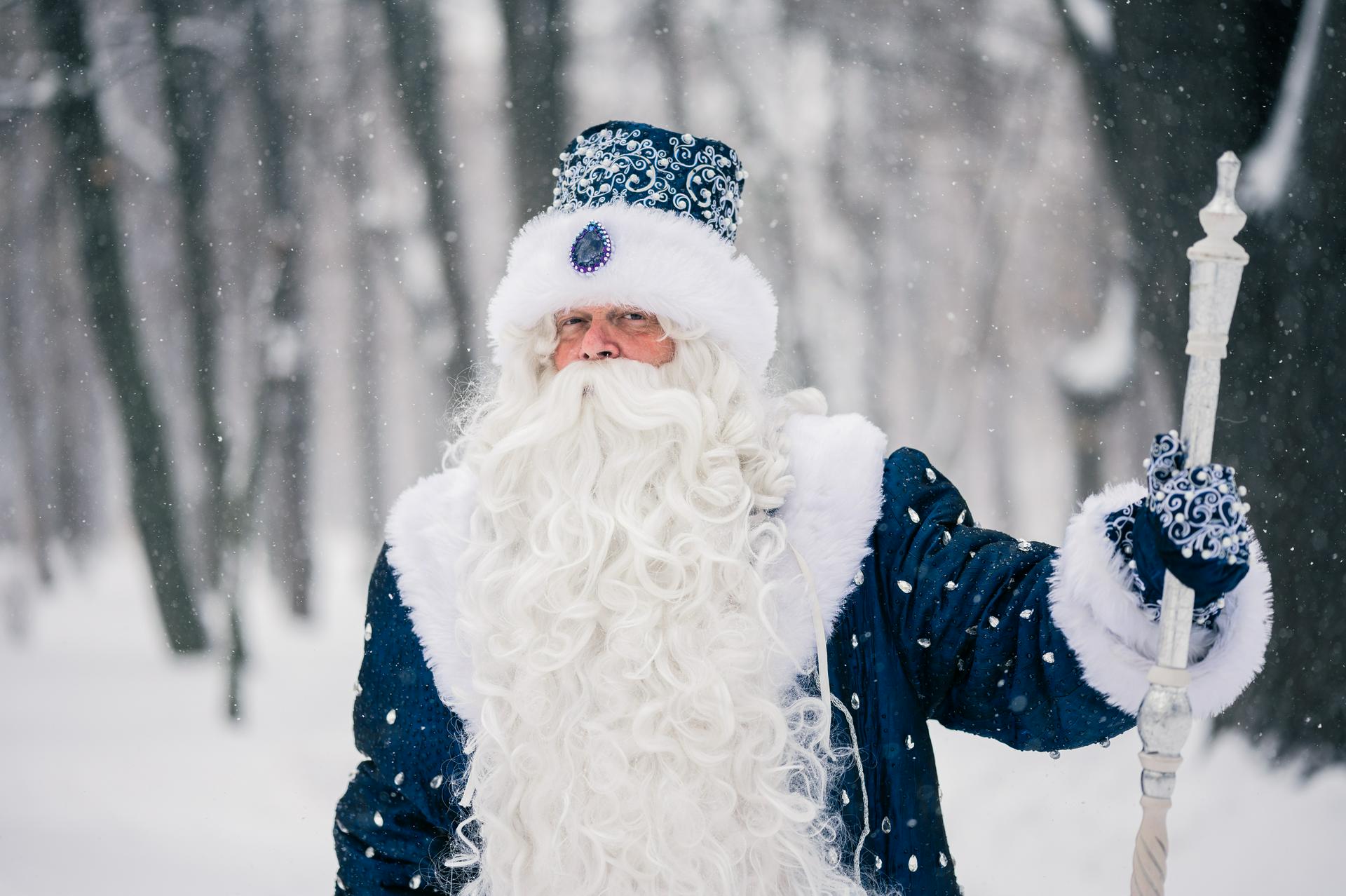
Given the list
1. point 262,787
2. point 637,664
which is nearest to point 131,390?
point 262,787

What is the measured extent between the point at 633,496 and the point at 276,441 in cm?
483

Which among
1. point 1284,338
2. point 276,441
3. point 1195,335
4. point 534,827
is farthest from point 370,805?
point 276,441

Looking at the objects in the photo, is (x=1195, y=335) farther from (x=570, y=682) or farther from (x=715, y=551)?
(x=570, y=682)

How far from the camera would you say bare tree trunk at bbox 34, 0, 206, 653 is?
5934 millimetres

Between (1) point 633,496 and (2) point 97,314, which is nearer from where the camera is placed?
(1) point 633,496

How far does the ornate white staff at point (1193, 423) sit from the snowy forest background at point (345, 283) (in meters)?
3.25

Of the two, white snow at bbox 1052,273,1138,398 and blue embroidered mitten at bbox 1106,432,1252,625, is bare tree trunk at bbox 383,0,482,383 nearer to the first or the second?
white snow at bbox 1052,273,1138,398

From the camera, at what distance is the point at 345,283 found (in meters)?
6.57

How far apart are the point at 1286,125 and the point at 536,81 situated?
339 cm

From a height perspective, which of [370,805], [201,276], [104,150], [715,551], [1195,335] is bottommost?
[370,805]

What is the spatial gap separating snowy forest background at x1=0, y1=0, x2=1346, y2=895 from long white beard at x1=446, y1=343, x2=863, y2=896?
121 inches

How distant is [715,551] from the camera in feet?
6.68

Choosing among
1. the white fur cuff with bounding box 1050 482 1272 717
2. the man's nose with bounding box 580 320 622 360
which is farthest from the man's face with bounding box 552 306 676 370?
the white fur cuff with bounding box 1050 482 1272 717

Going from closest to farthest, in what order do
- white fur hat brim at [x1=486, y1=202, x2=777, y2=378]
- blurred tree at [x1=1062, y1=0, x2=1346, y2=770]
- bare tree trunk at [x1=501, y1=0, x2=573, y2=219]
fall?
1. white fur hat brim at [x1=486, y1=202, x2=777, y2=378]
2. blurred tree at [x1=1062, y1=0, x2=1346, y2=770]
3. bare tree trunk at [x1=501, y1=0, x2=573, y2=219]
